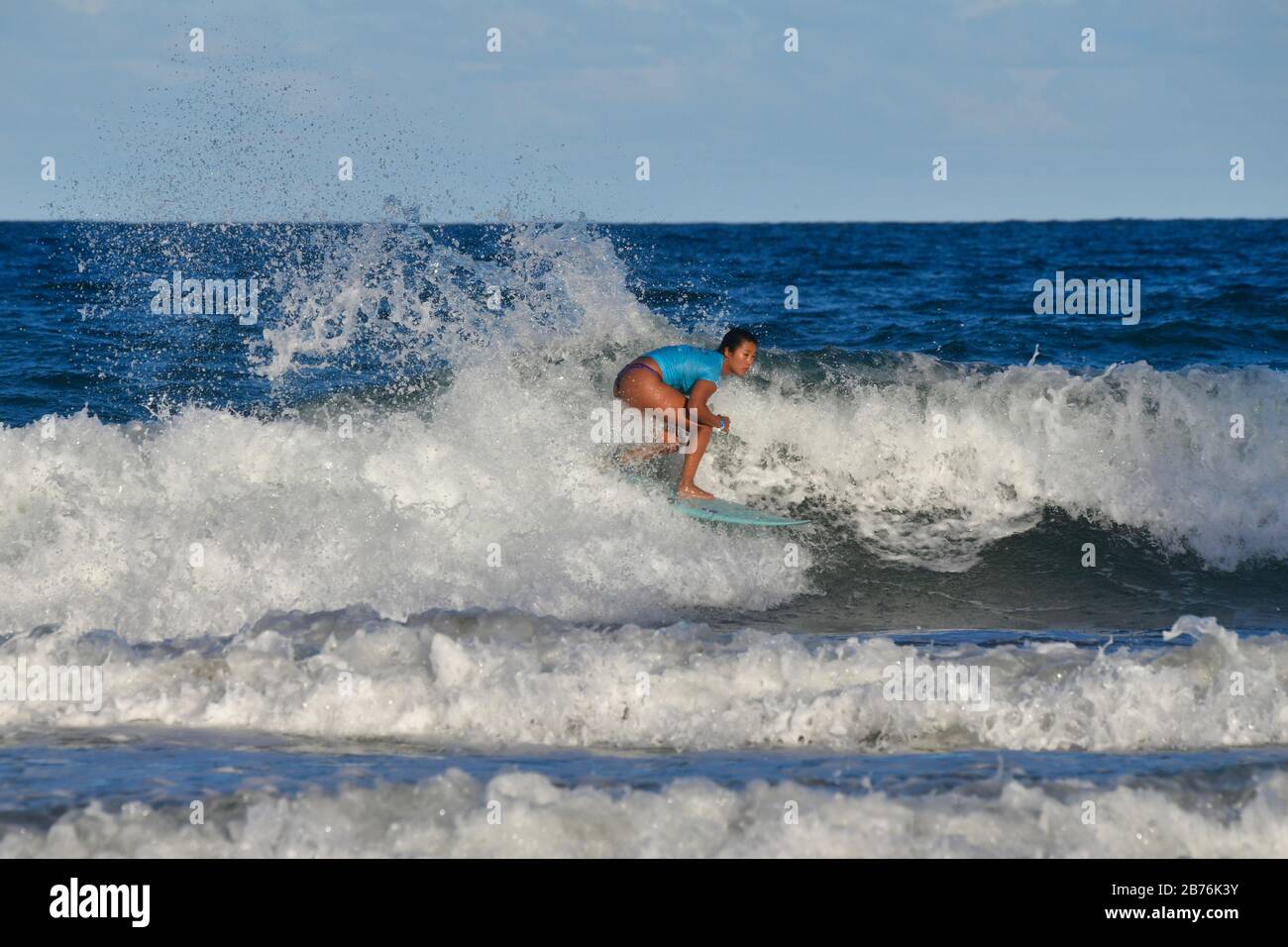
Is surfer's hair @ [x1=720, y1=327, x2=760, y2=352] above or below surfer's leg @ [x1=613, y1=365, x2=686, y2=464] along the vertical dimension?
above

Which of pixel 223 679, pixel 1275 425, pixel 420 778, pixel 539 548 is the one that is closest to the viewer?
pixel 420 778

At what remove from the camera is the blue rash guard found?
8.76 m

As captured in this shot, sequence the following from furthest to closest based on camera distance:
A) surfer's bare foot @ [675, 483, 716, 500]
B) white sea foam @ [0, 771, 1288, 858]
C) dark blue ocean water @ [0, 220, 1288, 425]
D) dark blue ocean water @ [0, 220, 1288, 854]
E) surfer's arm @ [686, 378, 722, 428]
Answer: dark blue ocean water @ [0, 220, 1288, 425] → surfer's bare foot @ [675, 483, 716, 500] → surfer's arm @ [686, 378, 722, 428] → dark blue ocean water @ [0, 220, 1288, 854] → white sea foam @ [0, 771, 1288, 858]

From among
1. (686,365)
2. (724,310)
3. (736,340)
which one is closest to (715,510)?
(686,365)

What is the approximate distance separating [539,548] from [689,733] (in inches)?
123

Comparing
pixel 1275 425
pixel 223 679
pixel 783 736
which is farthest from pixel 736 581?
pixel 1275 425

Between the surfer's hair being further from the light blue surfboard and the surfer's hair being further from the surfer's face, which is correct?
the light blue surfboard

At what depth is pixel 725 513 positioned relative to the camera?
8.77 metres

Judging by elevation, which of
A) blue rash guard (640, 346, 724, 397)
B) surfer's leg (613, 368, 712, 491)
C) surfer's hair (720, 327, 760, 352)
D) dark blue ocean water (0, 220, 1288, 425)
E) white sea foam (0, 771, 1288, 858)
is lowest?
white sea foam (0, 771, 1288, 858)

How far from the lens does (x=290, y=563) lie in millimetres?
7816

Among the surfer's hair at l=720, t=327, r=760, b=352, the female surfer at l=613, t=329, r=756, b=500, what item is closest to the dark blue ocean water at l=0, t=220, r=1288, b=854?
the female surfer at l=613, t=329, r=756, b=500

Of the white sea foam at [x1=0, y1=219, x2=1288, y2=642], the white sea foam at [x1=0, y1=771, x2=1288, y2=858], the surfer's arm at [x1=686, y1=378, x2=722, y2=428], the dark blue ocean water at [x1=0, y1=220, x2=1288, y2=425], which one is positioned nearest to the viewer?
the white sea foam at [x1=0, y1=771, x2=1288, y2=858]

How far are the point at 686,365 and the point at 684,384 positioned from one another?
145 mm

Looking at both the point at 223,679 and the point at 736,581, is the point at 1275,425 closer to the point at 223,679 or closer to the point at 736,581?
the point at 736,581
